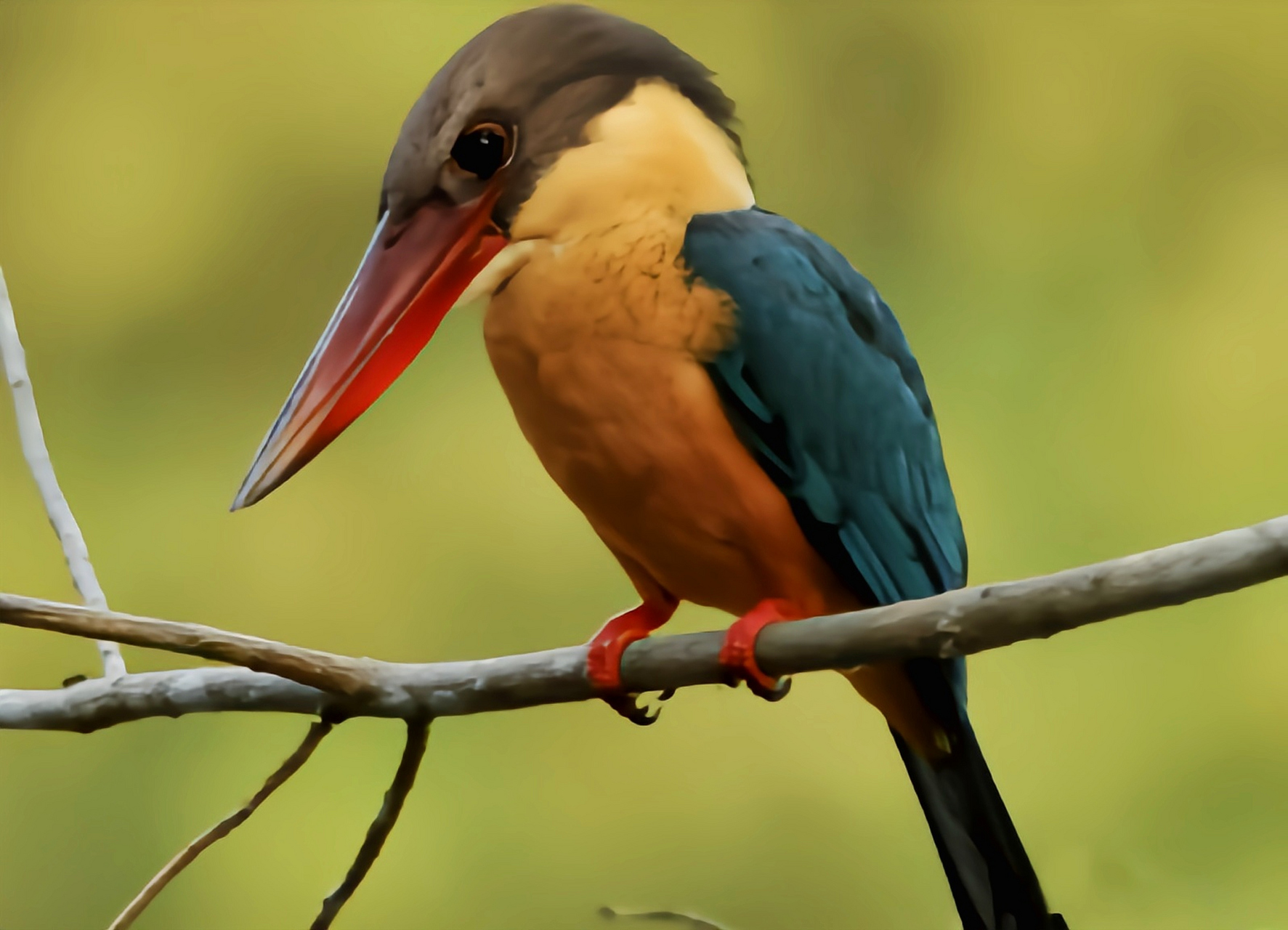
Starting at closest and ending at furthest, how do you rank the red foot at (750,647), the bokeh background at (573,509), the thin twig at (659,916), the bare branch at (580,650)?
the bare branch at (580,650) < the red foot at (750,647) < the thin twig at (659,916) < the bokeh background at (573,509)

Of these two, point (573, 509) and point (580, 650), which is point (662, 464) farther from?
point (573, 509)

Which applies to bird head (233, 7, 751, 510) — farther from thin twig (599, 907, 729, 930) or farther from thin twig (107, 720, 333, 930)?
thin twig (599, 907, 729, 930)

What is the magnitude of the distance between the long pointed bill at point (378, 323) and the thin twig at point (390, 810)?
0.68 ft

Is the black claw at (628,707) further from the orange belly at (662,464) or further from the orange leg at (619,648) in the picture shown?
the orange belly at (662,464)

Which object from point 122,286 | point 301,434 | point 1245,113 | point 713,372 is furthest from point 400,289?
point 1245,113

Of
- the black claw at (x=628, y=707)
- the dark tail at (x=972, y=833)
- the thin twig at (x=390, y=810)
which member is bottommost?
the dark tail at (x=972, y=833)

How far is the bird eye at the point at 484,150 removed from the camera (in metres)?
0.88

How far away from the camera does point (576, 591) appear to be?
54.0 inches

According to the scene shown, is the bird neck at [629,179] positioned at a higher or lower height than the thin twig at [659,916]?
higher

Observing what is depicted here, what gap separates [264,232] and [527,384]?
0.82 meters

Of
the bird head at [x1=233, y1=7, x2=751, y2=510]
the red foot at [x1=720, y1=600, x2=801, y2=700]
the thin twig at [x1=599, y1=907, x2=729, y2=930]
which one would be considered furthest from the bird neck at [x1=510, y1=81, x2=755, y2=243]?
the thin twig at [x1=599, y1=907, x2=729, y2=930]

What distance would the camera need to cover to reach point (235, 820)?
33.0 inches

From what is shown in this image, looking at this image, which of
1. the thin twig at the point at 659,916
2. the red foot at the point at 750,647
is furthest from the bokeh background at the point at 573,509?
the red foot at the point at 750,647

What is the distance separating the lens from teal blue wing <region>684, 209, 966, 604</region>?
2.78ft
